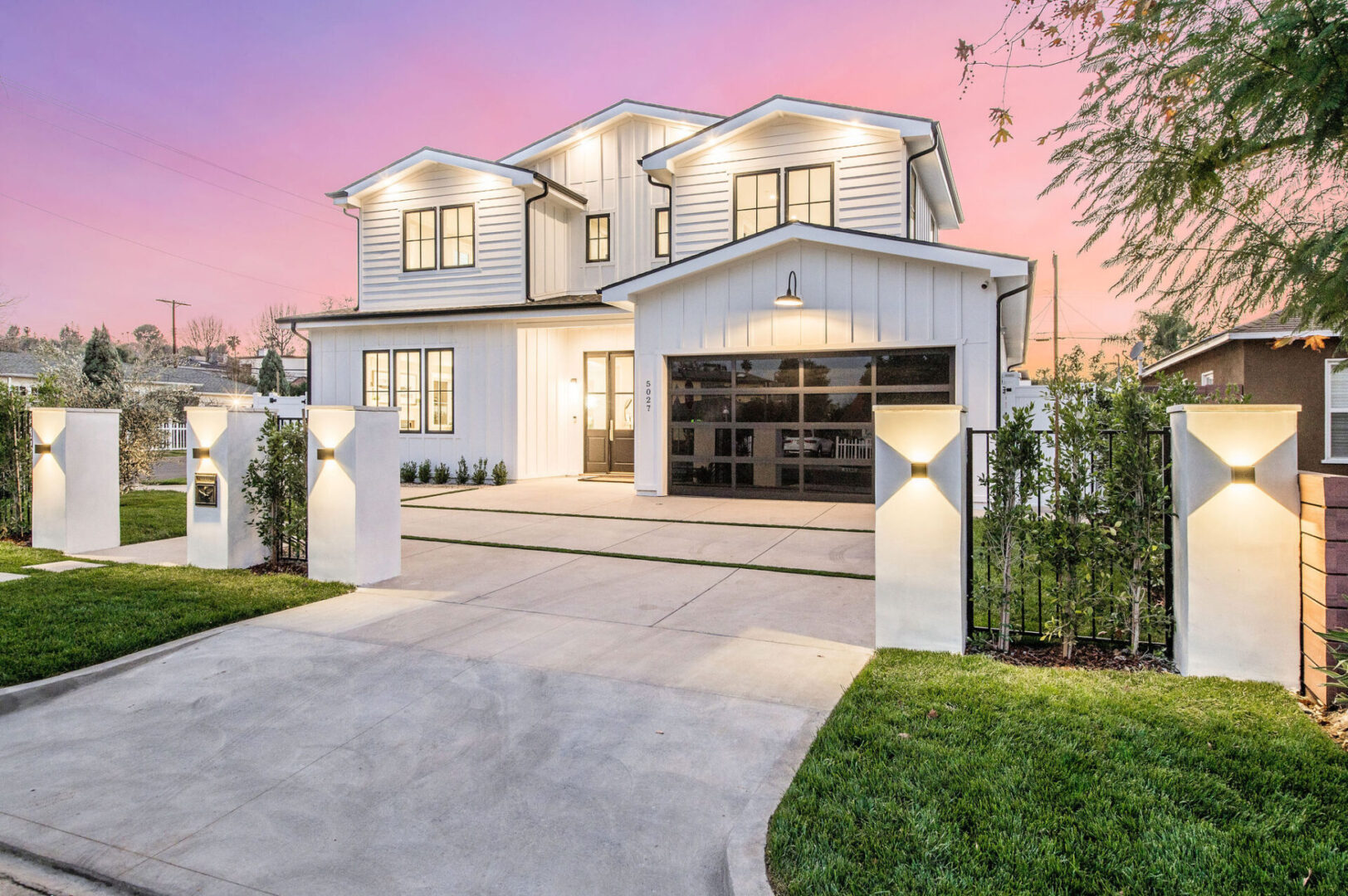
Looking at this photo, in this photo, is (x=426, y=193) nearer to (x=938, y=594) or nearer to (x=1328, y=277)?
(x=938, y=594)

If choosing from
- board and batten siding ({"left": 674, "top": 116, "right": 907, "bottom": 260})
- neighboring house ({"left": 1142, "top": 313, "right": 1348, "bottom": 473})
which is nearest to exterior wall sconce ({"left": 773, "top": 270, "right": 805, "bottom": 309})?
board and batten siding ({"left": 674, "top": 116, "right": 907, "bottom": 260})

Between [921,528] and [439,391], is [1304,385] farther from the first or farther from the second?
[439,391]

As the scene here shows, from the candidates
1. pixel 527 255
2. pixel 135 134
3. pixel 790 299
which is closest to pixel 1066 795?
pixel 790 299

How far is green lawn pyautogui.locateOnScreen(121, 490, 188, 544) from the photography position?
8.01 meters

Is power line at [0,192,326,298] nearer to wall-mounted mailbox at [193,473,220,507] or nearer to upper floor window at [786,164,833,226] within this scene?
wall-mounted mailbox at [193,473,220,507]

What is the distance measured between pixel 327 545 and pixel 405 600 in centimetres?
108

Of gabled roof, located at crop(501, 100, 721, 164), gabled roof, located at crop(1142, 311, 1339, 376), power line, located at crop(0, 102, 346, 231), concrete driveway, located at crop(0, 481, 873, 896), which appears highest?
power line, located at crop(0, 102, 346, 231)

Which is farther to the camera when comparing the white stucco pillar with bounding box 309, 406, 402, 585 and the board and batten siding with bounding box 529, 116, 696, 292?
the board and batten siding with bounding box 529, 116, 696, 292

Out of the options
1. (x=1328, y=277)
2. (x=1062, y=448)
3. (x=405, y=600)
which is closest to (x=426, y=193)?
(x=405, y=600)

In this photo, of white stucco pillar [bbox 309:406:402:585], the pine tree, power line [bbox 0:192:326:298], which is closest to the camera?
white stucco pillar [bbox 309:406:402:585]

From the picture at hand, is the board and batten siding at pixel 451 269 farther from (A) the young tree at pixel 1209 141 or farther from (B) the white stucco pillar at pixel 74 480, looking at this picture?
(A) the young tree at pixel 1209 141

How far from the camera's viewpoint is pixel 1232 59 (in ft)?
9.40

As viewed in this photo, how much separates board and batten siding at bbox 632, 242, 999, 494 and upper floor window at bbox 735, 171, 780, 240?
207 centimetres

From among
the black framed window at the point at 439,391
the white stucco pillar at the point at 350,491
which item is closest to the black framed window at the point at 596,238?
the black framed window at the point at 439,391
